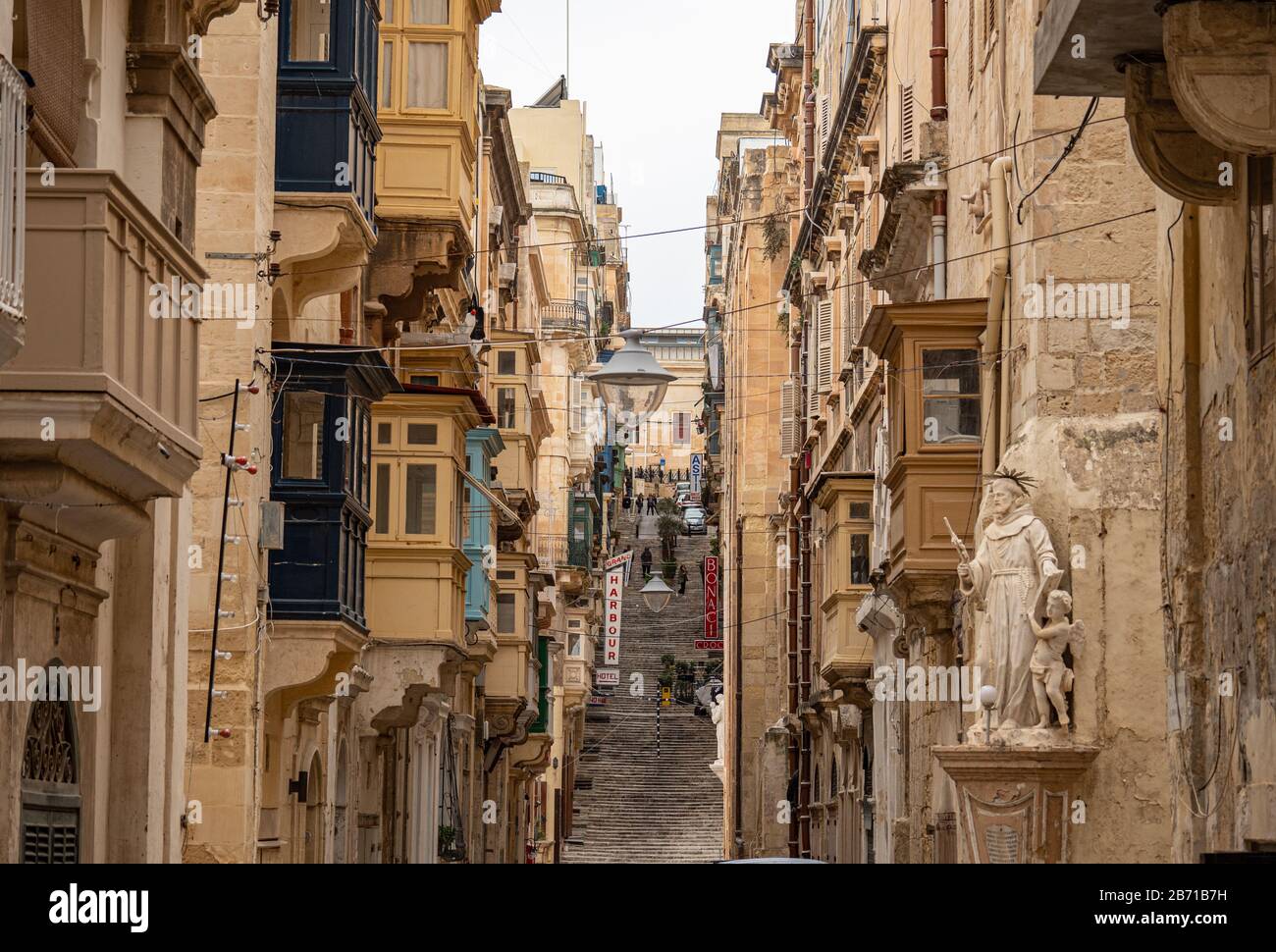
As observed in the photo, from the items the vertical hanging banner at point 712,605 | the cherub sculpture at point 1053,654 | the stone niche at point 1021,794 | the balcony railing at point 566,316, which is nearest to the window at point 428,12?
the cherub sculpture at point 1053,654

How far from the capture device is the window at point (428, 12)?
3114 centimetres

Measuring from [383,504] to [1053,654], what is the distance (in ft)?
44.7

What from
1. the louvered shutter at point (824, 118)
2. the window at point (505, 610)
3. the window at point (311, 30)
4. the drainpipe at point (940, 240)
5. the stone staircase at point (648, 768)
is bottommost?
the stone staircase at point (648, 768)

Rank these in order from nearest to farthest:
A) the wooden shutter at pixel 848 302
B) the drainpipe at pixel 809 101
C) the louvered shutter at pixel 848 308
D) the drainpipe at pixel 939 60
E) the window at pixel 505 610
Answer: the drainpipe at pixel 939 60 → the louvered shutter at pixel 848 308 → the wooden shutter at pixel 848 302 → the window at pixel 505 610 → the drainpipe at pixel 809 101

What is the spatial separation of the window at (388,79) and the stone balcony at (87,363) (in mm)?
17379

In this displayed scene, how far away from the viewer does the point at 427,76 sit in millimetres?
30625

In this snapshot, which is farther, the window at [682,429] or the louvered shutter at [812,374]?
the window at [682,429]

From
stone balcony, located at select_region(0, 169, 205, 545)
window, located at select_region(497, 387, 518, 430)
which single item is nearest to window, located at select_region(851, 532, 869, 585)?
window, located at select_region(497, 387, 518, 430)

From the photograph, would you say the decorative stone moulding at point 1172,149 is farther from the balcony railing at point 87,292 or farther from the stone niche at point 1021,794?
the stone niche at point 1021,794

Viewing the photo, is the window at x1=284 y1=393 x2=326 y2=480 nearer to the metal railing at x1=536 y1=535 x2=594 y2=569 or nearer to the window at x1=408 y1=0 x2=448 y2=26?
the window at x1=408 y1=0 x2=448 y2=26

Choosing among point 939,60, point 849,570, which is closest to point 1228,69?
point 939,60

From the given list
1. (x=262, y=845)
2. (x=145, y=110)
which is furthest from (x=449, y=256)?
(x=145, y=110)

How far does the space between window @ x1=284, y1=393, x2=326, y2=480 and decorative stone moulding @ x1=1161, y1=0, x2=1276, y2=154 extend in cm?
1533
